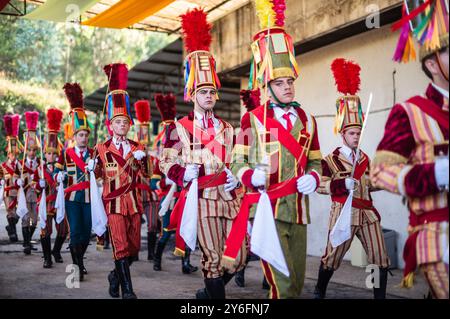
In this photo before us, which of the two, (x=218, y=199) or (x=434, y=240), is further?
(x=218, y=199)

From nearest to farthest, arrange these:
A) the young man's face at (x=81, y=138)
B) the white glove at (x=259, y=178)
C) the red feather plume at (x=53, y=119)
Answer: the white glove at (x=259, y=178) → the young man's face at (x=81, y=138) → the red feather plume at (x=53, y=119)

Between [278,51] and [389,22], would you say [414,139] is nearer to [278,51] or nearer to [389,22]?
[278,51]

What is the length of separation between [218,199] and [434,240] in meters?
2.40

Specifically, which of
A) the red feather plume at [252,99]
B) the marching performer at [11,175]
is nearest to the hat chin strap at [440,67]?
the red feather plume at [252,99]

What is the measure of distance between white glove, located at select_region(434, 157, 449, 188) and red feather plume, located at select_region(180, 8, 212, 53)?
333 cm

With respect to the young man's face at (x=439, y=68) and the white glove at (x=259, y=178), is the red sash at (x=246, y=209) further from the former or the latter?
the young man's face at (x=439, y=68)

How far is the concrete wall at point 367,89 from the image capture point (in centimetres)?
866

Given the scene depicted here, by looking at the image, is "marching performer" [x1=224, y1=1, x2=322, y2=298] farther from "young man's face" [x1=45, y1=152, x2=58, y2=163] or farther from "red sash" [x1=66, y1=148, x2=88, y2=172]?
"young man's face" [x1=45, y1=152, x2=58, y2=163]

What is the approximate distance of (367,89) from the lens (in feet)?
30.3

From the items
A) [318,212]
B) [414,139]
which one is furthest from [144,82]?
[414,139]

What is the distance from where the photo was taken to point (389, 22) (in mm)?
8539

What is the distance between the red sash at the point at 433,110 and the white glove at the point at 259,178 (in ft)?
4.20

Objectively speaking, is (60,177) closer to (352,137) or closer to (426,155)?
(352,137)

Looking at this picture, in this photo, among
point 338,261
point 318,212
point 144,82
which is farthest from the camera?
point 144,82
